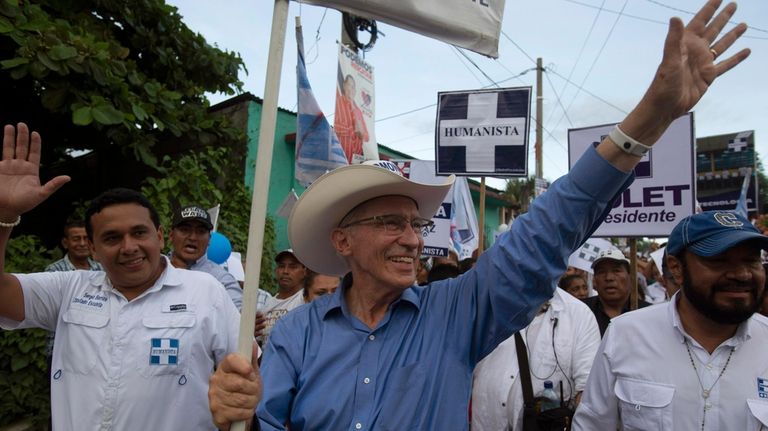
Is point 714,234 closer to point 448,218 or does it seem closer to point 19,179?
point 19,179

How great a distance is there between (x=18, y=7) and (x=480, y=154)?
14.5ft

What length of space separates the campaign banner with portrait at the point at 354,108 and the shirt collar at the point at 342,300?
10.8 feet

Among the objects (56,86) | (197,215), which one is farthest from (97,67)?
(197,215)

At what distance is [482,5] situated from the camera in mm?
1807

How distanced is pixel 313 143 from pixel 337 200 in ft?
9.27

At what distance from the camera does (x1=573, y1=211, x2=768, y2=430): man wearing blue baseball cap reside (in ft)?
7.14

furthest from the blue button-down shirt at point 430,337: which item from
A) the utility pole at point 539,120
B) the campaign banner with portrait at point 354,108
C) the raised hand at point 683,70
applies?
the utility pole at point 539,120

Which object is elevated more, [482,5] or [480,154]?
[480,154]

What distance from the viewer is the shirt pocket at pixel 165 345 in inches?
93.7

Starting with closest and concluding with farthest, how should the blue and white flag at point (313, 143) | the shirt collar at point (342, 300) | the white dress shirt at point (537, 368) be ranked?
the shirt collar at point (342, 300) → the white dress shirt at point (537, 368) → the blue and white flag at point (313, 143)

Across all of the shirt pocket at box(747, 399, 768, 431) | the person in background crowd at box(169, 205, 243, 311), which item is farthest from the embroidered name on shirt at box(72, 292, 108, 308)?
the shirt pocket at box(747, 399, 768, 431)

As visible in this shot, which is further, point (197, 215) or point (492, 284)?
point (197, 215)

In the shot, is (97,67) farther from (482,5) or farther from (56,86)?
(482,5)

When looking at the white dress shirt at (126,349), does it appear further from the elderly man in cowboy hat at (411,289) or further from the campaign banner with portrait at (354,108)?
the campaign banner with portrait at (354,108)
